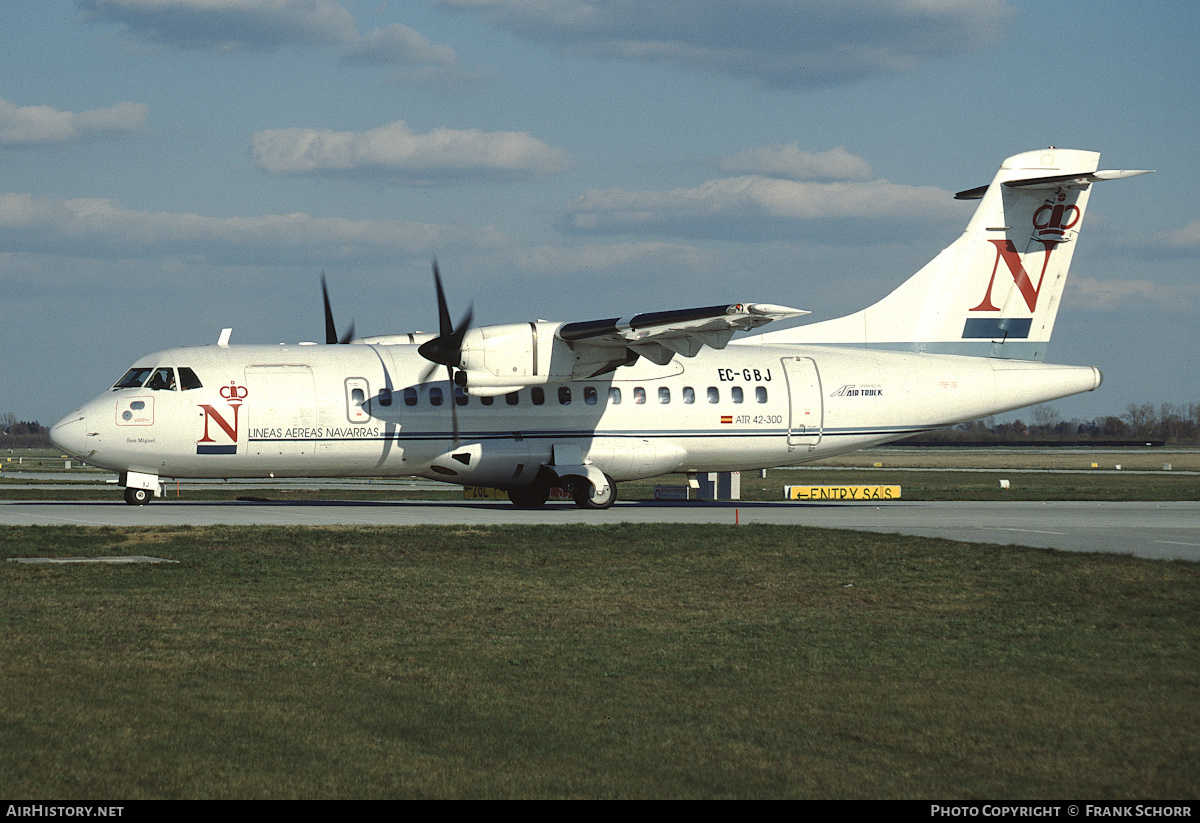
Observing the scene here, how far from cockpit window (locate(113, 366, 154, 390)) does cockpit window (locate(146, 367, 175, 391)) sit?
20cm

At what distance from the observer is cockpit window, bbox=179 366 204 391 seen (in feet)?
90.9

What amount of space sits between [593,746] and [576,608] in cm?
624

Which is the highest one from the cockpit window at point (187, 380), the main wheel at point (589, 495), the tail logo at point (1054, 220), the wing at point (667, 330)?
the tail logo at point (1054, 220)

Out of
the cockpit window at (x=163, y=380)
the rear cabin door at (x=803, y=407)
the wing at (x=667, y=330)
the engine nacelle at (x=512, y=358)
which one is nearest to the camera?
the wing at (x=667, y=330)

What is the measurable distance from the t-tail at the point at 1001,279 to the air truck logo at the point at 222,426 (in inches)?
604

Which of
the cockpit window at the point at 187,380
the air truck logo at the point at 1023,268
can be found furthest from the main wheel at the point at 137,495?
the air truck logo at the point at 1023,268

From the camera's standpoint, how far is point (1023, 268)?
1257 inches

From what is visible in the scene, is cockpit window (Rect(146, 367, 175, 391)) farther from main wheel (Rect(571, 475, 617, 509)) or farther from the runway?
main wheel (Rect(571, 475, 617, 509))

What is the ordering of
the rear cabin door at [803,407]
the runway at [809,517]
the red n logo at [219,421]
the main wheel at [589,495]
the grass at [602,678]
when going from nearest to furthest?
the grass at [602,678] → the runway at [809,517] → the red n logo at [219,421] → the main wheel at [589,495] → the rear cabin door at [803,407]

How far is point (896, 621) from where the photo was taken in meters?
13.3

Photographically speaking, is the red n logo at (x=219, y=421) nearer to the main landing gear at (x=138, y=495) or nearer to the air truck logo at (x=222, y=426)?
the air truck logo at (x=222, y=426)

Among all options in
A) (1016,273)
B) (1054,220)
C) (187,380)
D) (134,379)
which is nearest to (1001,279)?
(1016,273)

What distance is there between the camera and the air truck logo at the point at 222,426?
27.6 meters

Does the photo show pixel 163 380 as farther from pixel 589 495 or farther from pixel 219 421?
pixel 589 495
